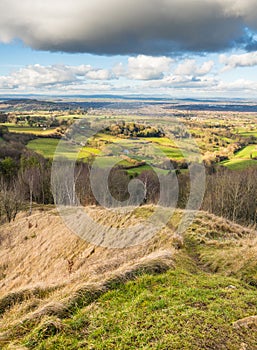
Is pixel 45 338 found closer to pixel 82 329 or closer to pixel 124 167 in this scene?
pixel 82 329

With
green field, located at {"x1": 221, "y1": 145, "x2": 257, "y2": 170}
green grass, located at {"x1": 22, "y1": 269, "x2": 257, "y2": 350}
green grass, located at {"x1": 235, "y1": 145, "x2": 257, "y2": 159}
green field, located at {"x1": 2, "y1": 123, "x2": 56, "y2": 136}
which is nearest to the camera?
green grass, located at {"x1": 22, "y1": 269, "x2": 257, "y2": 350}

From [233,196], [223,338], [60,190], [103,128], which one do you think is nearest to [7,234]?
[60,190]

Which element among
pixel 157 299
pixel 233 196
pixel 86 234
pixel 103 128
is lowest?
pixel 233 196

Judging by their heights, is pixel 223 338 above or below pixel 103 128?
below

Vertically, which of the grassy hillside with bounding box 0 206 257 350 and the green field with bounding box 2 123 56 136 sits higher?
the green field with bounding box 2 123 56 136

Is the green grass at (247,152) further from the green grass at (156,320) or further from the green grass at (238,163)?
the green grass at (156,320)

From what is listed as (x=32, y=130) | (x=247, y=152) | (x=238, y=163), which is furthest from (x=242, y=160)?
(x=32, y=130)

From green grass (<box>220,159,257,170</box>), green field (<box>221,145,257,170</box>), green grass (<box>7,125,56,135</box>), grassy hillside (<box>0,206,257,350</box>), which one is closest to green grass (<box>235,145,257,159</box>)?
green field (<box>221,145,257,170</box>)

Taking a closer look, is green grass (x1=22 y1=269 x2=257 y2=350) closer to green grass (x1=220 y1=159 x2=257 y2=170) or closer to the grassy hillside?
the grassy hillside

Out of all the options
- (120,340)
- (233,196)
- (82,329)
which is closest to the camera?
(120,340)
